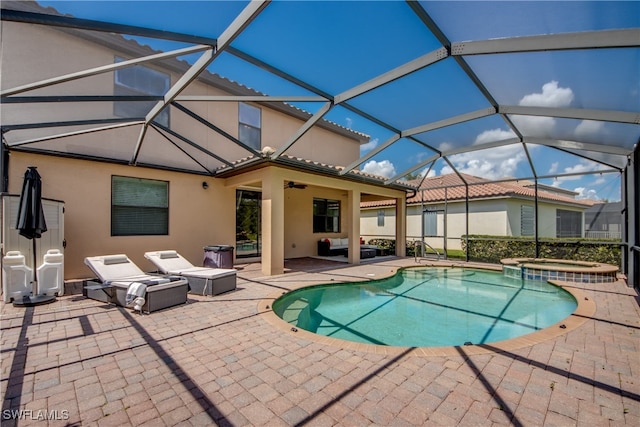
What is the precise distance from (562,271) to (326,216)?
10.5 m

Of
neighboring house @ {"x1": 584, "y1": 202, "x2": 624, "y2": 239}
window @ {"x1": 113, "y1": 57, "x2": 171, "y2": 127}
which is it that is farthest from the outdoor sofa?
neighboring house @ {"x1": 584, "y1": 202, "x2": 624, "y2": 239}

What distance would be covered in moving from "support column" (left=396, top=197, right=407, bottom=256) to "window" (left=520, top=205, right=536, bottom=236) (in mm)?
7108

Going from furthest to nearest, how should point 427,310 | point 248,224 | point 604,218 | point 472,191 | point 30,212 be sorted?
point 604,218 → point 472,191 → point 248,224 → point 427,310 → point 30,212

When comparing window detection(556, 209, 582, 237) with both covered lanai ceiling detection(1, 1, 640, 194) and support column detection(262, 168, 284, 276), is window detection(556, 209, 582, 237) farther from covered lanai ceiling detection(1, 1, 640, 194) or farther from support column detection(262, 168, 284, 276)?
support column detection(262, 168, 284, 276)

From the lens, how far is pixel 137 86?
9617 mm

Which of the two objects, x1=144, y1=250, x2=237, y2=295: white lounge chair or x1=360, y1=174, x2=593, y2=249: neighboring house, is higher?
x1=360, y1=174, x2=593, y2=249: neighboring house

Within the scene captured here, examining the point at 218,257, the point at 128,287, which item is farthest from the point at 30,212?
the point at 218,257

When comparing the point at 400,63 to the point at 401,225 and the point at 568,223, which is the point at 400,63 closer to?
the point at 401,225

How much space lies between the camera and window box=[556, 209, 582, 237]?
2086cm

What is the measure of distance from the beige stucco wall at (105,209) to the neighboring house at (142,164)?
0.03 metres

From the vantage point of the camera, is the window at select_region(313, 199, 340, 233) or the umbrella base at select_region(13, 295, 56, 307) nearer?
the umbrella base at select_region(13, 295, 56, 307)

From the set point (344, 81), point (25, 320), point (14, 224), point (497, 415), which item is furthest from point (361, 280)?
point (14, 224)

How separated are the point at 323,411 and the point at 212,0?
5194 mm

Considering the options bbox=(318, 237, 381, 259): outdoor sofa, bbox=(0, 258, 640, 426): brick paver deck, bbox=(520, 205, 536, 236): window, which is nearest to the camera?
bbox=(0, 258, 640, 426): brick paver deck
